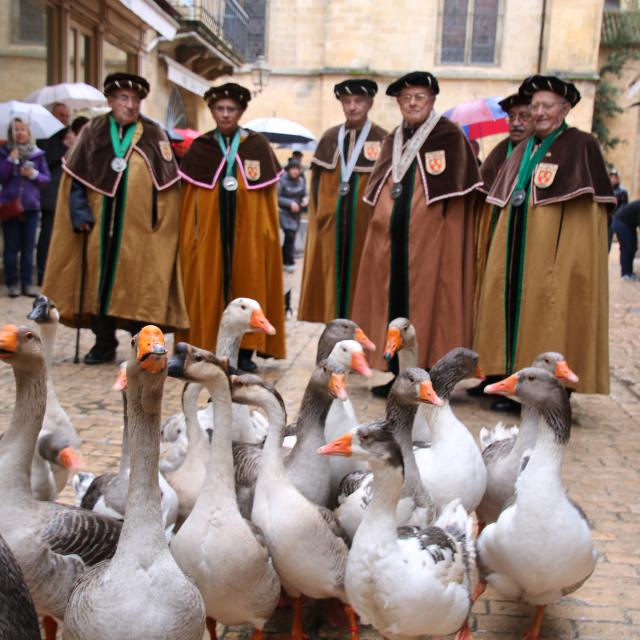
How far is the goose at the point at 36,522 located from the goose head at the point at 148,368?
69cm

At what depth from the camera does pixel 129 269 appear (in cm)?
761

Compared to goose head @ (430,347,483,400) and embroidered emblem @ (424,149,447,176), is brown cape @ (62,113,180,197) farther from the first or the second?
goose head @ (430,347,483,400)

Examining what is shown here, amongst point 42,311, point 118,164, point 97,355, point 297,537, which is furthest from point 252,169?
point 297,537

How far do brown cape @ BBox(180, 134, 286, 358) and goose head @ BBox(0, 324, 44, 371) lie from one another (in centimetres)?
425

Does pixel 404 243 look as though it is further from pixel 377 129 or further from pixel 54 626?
pixel 54 626

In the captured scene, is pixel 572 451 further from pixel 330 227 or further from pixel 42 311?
pixel 42 311

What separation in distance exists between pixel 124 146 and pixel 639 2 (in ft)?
98.4

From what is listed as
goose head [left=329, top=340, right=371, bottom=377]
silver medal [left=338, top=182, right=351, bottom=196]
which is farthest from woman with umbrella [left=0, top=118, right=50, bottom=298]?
goose head [left=329, top=340, right=371, bottom=377]

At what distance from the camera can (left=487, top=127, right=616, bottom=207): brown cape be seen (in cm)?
611

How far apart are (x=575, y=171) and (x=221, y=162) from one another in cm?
302

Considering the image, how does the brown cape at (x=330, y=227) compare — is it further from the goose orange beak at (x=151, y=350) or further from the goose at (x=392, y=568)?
the goose orange beak at (x=151, y=350)

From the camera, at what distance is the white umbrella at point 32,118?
11.0 meters

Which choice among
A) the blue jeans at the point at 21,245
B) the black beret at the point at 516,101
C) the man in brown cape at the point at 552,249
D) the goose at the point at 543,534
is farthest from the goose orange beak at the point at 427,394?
the blue jeans at the point at 21,245

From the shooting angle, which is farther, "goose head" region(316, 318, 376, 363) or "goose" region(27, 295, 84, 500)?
"goose head" region(316, 318, 376, 363)
